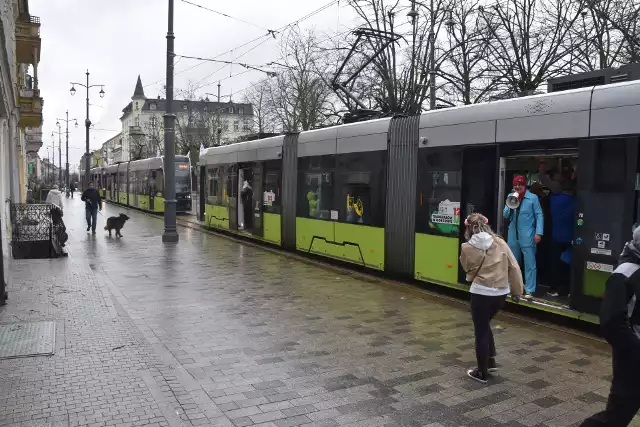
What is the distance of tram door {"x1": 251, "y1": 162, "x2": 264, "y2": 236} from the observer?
15.1 metres

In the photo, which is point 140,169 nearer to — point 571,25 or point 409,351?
point 571,25

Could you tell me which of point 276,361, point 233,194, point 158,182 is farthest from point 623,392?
point 158,182

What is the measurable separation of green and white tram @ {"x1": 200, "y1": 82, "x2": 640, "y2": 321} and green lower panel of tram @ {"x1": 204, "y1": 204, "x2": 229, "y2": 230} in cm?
349

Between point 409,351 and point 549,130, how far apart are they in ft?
11.3

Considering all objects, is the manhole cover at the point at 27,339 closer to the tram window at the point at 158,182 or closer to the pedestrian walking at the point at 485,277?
the pedestrian walking at the point at 485,277

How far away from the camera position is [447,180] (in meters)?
8.56

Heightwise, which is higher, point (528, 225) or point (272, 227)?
point (528, 225)

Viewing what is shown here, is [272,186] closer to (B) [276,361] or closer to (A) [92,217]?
(A) [92,217]

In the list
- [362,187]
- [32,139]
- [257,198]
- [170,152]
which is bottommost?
[257,198]

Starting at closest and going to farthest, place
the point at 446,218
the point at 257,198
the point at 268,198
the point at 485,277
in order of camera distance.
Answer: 1. the point at 485,277
2. the point at 446,218
3. the point at 268,198
4. the point at 257,198

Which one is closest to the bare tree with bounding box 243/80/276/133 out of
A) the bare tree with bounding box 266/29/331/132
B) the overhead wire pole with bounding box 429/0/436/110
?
the bare tree with bounding box 266/29/331/132

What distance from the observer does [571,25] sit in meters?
19.7

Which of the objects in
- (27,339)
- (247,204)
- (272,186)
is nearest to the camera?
(27,339)

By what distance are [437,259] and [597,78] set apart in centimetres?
351
